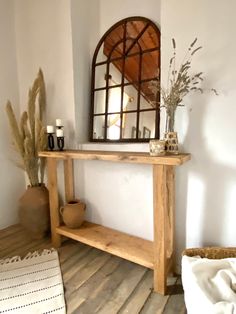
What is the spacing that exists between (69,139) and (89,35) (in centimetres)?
102

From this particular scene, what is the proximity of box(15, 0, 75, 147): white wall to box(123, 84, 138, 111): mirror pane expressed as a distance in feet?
1.65

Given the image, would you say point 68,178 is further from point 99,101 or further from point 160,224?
point 160,224

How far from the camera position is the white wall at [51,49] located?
2070mm

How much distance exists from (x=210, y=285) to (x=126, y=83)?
1.58m

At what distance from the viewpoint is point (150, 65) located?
1.82m

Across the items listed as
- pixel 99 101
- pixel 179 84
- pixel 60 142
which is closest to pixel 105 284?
pixel 60 142

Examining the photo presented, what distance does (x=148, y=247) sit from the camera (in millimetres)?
1676

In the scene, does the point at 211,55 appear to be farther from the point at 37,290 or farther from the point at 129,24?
the point at 37,290

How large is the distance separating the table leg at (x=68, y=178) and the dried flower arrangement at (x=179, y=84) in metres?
1.07

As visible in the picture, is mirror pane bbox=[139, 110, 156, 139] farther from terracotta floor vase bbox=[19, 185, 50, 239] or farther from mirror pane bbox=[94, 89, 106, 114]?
terracotta floor vase bbox=[19, 185, 50, 239]

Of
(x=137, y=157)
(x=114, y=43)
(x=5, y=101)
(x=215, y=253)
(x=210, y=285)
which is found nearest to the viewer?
(x=210, y=285)

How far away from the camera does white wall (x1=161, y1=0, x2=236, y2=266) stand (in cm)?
136

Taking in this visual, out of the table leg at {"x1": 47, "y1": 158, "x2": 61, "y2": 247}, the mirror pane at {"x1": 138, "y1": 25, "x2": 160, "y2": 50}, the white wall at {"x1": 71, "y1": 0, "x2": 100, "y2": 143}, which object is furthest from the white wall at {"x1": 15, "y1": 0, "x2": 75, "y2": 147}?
the mirror pane at {"x1": 138, "y1": 25, "x2": 160, "y2": 50}

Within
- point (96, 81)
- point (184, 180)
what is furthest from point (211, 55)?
point (96, 81)
